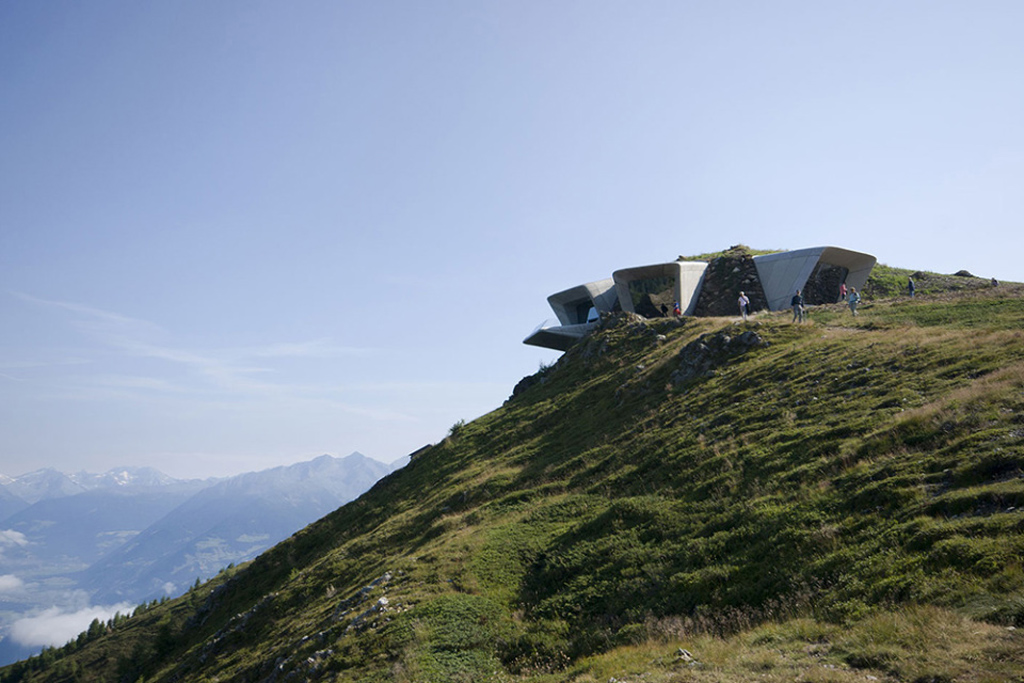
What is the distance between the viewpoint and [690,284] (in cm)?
6681

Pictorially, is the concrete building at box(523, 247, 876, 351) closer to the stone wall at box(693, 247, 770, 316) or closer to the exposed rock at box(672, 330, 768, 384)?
the stone wall at box(693, 247, 770, 316)

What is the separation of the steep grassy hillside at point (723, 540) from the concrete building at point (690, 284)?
74.0 ft

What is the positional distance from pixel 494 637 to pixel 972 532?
12.4 meters

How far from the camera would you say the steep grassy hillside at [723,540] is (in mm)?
11211

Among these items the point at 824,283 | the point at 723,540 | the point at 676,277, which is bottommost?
the point at 723,540

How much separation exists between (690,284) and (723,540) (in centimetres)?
5333

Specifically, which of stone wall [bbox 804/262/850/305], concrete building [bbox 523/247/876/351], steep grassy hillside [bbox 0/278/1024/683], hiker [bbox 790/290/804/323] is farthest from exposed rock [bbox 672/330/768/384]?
stone wall [bbox 804/262/850/305]

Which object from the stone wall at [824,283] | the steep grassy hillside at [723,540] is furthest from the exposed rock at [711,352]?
the stone wall at [824,283]

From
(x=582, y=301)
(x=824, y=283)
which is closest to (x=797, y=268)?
(x=824, y=283)

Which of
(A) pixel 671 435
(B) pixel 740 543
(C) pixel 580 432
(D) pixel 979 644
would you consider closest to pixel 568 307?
(C) pixel 580 432

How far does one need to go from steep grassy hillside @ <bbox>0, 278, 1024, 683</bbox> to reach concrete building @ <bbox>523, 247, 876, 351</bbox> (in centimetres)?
2255

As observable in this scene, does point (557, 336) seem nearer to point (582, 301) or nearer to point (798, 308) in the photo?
point (582, 301)

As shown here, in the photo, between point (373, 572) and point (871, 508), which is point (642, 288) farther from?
point (871, 508)

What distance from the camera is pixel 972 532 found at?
12.1 meters
